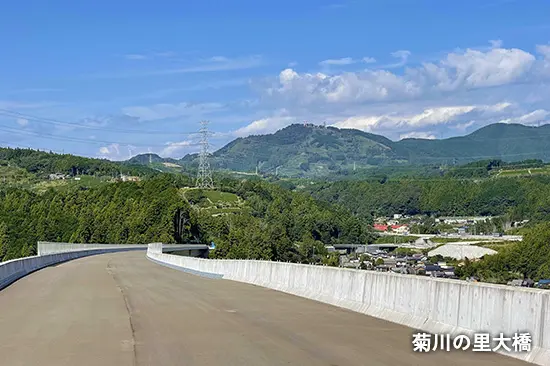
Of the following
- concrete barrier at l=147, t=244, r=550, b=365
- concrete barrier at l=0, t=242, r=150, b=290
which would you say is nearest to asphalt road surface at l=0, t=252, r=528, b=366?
concrete barrier at l=147, t=244, r=550, b=365

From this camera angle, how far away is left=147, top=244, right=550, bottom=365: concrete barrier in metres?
12.8

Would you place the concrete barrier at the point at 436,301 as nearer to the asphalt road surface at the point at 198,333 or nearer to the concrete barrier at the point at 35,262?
the asphalt road surface at the point at 198,333

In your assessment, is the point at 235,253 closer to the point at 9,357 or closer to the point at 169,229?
the point at 169,229

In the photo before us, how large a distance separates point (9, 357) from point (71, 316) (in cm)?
658

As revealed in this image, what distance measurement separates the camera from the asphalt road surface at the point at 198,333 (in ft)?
43.9

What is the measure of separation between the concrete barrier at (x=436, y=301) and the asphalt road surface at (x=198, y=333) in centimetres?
40

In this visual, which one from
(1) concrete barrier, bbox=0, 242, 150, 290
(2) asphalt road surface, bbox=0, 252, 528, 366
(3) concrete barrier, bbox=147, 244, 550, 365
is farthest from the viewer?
(1) concrete barrier, bbox=0, 242, 150, 290

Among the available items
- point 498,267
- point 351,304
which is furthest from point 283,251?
point 351,304

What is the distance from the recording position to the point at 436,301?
16.2 m

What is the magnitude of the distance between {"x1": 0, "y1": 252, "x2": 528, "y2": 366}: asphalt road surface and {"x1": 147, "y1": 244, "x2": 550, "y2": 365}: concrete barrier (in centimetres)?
40

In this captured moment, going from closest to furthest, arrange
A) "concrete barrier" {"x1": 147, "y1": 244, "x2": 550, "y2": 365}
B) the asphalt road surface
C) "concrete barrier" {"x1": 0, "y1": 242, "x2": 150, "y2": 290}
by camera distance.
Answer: "concrete barrier" {"x1": 147, "y1": 244, "x2": 550, "y2": 365} → the asphalt road surface → "concrete barrier" {"x1": 0, "y1": 242, "x2": 150, "y2": 290}

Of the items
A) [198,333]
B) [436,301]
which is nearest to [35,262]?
[198,333]

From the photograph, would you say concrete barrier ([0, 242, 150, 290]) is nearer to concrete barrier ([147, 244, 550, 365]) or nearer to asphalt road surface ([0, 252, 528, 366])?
asphalt road surface ([0, 252, 528, 366])

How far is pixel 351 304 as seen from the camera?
21.5 m
